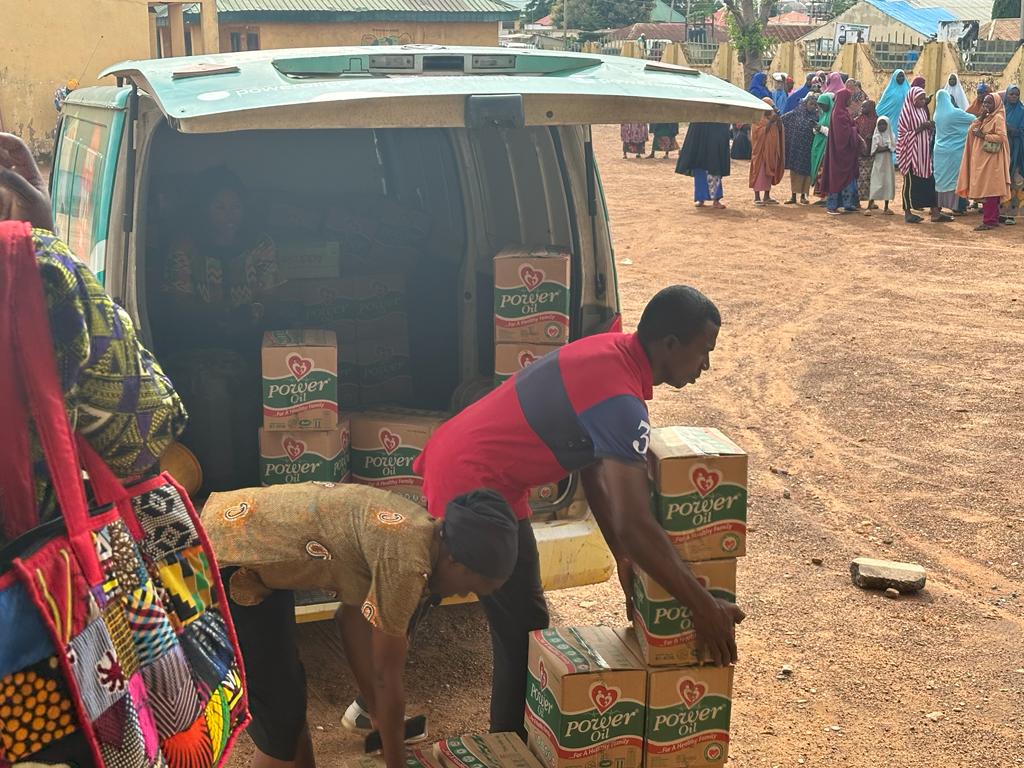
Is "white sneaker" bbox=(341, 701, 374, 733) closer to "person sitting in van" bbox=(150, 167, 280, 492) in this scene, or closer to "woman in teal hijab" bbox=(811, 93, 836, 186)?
"person sitting in van" bbox=(150, 167, 280, 492)

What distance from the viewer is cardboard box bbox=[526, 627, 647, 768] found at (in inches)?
133

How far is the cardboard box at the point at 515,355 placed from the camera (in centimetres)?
454

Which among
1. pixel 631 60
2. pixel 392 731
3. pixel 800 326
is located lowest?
pixel 800 326

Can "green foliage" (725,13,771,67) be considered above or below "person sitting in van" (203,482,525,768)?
above

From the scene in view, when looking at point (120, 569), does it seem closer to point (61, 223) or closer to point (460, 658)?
point (460, 658)

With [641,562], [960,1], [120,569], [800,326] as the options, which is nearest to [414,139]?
[641,562]

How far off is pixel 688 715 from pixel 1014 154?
13.7 m

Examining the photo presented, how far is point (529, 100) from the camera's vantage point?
3.52 m

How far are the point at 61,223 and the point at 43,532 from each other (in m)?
3.69

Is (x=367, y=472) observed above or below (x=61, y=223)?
below

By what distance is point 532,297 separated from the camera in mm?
4520

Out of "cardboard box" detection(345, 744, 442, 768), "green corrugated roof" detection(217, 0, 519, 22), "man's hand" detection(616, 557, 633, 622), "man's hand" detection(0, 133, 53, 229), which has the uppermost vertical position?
"green corrugated roof" detection(217, 0, 519, 22)

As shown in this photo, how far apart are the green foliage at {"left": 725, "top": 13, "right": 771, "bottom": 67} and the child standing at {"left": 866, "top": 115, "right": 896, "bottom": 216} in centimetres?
1678

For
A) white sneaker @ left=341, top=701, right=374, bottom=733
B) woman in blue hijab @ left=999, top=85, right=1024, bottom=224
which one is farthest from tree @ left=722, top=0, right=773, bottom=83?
white sneaker @ left=341, top=701, right=374, bottom=733
